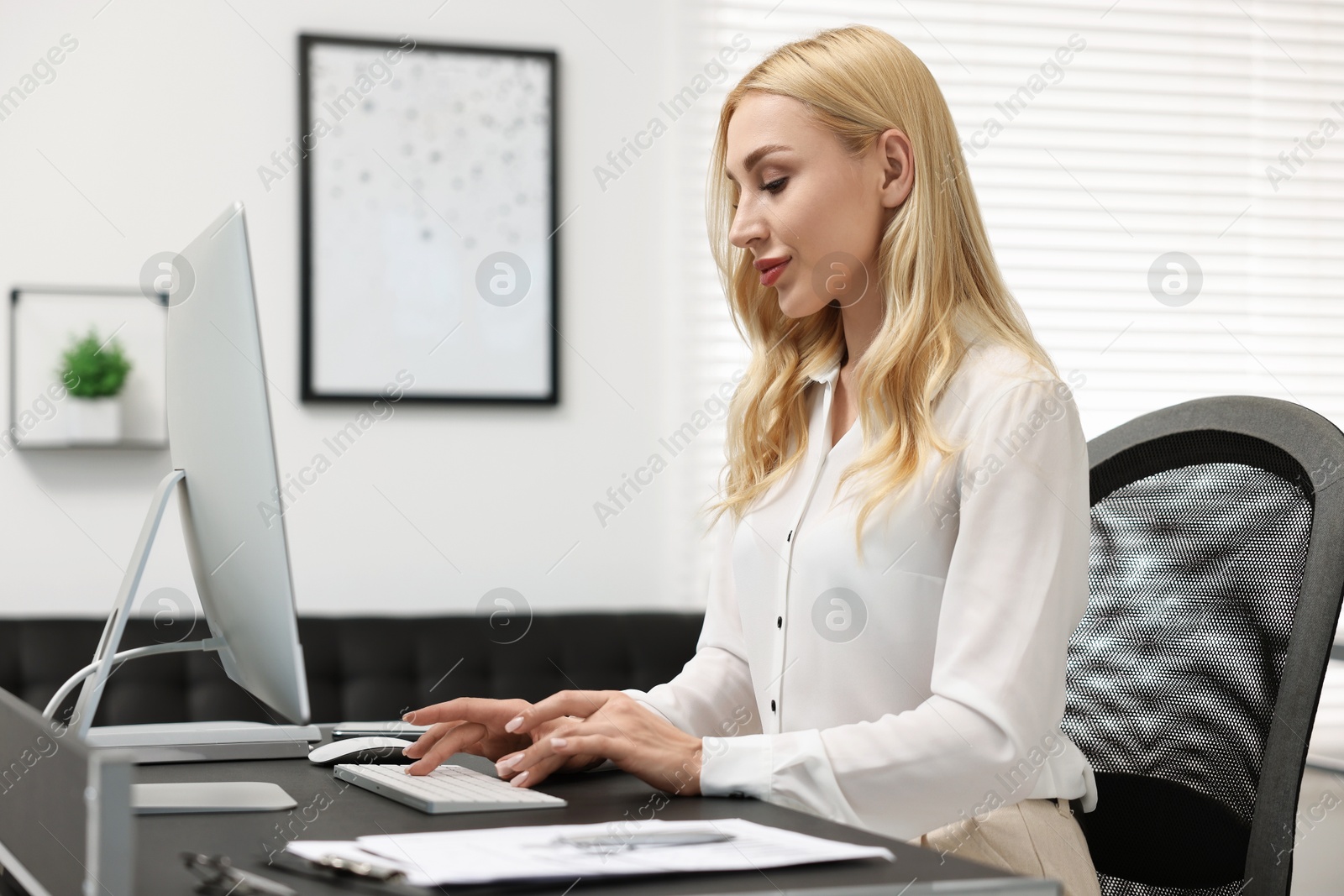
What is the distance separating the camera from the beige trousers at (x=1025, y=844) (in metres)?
1.19

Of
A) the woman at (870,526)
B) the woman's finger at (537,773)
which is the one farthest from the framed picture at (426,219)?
the woman's finger at (537,773)

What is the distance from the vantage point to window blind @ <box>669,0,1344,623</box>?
9.72ft

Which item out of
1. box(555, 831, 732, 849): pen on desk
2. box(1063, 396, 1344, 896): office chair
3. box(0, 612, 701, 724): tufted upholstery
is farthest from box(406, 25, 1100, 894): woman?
box(0, 612, 701, 724): tufted upholstery

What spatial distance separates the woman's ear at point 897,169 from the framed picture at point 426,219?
4.59ft

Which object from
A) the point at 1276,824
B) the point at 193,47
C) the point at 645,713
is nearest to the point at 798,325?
the point at 645,713

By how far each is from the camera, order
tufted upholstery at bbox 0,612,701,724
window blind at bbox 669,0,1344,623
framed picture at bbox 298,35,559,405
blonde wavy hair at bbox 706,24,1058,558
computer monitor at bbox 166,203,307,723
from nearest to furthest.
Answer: computer monitor at bbox 166,203,307,723 < blonde wavy hair at bbox 706,24,1058,558 < tufted upholstery at bbox 0,612,701,724 < framed picture at bbox 298,35,559,405 < window blind at bbox 669,0,1344,623

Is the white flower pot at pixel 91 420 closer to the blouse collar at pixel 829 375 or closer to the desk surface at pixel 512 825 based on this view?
the desk surface at pixel 512 825

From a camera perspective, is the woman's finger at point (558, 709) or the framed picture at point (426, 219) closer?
the woman's finger at point (558, 709)

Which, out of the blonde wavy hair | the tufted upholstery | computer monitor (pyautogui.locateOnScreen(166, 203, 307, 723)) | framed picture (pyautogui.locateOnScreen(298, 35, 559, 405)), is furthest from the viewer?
framed picture (pyautogui.locateOnScreen(298, 35, 559, 405))

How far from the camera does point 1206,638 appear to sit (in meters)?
1.32

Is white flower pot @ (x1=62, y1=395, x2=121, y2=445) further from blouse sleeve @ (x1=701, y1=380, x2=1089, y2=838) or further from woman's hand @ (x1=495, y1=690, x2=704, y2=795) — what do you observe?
blouse sleeve @ (x1=701, y1=380, x2=1089, y2=838)

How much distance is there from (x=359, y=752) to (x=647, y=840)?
0.52m

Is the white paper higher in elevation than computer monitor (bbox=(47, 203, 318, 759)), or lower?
lower

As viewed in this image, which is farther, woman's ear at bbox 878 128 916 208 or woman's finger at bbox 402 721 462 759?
woman's ear at bbox 878 128 916 208
